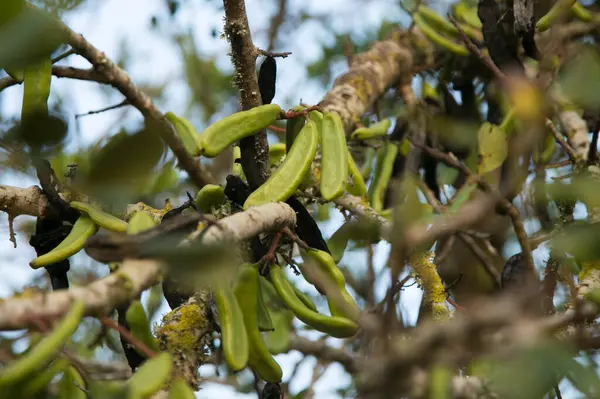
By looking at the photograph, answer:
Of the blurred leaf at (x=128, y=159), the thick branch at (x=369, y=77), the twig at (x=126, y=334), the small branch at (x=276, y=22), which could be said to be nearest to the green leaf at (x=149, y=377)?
the twig at (x=126, y=334)

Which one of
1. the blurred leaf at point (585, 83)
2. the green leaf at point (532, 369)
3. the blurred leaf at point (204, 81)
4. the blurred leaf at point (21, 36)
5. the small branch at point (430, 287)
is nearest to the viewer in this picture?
the green leaf at point (532, 369)

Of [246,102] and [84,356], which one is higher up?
[246,102]

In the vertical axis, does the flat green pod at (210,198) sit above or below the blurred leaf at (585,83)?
above

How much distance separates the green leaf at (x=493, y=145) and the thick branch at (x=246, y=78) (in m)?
0.85

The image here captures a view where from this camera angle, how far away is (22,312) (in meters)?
0.71

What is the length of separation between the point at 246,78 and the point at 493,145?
93cm

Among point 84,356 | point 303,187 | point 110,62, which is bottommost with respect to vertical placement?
point 84,356

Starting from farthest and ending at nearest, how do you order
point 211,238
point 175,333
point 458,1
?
point 458,1 < point 175,333 < point 211,238

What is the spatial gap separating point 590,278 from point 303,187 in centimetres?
67

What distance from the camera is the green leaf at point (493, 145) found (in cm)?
204

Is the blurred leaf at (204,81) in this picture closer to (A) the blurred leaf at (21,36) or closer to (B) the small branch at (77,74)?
(B) the small branch at (77,74)

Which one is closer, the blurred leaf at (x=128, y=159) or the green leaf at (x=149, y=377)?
the blurred leaf at (x=128, y=159)

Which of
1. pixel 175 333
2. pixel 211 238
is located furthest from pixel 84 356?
pixel 211 238

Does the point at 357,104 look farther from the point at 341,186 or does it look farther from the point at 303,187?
the point at 341,186
